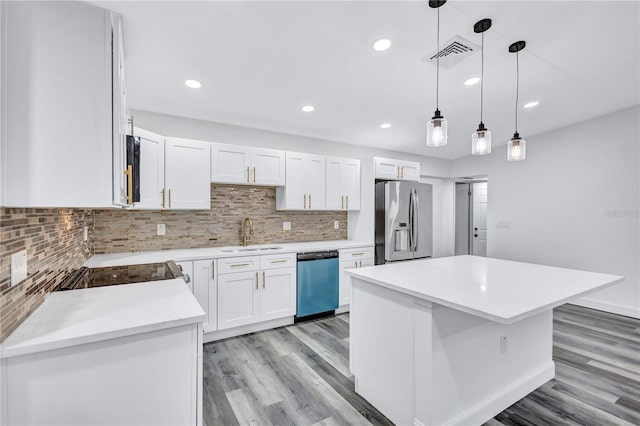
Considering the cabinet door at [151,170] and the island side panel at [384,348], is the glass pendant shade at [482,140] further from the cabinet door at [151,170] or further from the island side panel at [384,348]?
the cabinet door at [151,170]

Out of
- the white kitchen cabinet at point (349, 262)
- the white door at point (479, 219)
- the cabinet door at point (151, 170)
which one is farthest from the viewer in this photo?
the white door at point (479, 219)

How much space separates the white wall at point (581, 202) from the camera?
385cm

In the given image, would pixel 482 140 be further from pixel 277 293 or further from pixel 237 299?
pixel 237 299

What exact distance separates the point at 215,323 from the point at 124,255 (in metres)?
1.12

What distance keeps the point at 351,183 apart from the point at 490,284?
2.66 meters

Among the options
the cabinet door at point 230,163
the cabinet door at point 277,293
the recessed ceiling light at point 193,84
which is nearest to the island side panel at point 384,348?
the cabinet door at point 277,293

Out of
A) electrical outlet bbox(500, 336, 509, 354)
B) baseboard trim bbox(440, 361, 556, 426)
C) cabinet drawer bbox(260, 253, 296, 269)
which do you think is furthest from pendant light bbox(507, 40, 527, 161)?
cabinet drawer bbox(260, 253, 296, 269)

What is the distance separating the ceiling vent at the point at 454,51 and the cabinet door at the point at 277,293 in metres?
2.57

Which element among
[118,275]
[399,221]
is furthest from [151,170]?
[399,221]

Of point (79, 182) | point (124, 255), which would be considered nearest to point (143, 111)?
point (124, 255)

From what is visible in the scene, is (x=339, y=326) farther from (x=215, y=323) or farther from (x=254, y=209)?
(x=254, y=209)

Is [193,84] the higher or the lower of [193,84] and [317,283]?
the higher

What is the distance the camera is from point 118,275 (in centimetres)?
207

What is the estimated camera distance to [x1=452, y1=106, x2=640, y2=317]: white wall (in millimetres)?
3848
